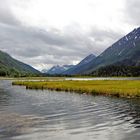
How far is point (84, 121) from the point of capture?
38594mm

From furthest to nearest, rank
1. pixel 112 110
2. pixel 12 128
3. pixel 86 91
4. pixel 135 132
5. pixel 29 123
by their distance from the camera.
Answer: pixel 86 91, pixel 112 110, pixel 29 123, pixel 12 128, pixel 135 132

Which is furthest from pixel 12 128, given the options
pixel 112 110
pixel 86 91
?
pixel 86 91

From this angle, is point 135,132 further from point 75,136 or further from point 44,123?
point 44,123

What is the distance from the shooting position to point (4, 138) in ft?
95.2

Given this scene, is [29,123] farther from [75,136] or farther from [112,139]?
[112,139]

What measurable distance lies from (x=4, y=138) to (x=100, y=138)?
885cm

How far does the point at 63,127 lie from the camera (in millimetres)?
34656

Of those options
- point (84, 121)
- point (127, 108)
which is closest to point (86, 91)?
point (127, 108)

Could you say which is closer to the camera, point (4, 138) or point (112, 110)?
point (4, 138)

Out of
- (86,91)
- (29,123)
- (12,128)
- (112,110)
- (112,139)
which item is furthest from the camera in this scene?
→ (86,91)

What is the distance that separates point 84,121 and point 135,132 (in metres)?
8.62

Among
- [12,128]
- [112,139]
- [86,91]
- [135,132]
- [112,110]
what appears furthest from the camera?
[86,91]

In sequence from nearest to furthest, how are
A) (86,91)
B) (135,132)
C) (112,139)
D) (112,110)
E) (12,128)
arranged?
(112,139)
(135,132)
(12,128)
(112,110)
(86,91)

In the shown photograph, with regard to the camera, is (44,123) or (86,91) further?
(86,91)
